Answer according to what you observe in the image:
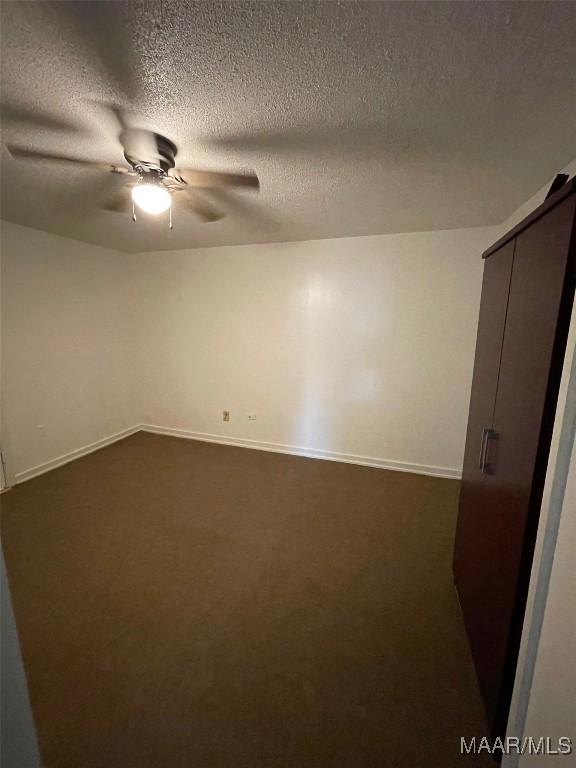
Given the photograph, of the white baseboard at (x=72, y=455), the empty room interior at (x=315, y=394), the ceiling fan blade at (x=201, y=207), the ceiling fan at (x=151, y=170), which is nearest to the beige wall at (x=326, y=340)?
the empty room interior at (x=315, y=394)

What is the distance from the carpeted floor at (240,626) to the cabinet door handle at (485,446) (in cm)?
90

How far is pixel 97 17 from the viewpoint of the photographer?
852 millimetres

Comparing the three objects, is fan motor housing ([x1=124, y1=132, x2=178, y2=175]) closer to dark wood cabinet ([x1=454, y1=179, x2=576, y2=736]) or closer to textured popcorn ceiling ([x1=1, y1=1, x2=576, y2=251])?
textured popcorn ceiling ([x1=1, y1=1, x2=576, y2=251])

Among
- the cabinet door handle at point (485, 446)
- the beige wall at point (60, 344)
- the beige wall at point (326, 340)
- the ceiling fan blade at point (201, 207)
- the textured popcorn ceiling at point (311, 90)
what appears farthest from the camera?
the beige wall at point (326, 340)

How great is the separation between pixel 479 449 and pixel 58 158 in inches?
96.2

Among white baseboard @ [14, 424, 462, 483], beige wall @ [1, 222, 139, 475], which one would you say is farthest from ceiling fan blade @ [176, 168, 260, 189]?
white baseboard @ [14, 424, 462, 483]

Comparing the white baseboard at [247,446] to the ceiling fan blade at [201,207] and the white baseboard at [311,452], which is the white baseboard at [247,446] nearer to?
the white baseboard at [311,452]

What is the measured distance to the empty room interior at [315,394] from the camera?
35.5 inches

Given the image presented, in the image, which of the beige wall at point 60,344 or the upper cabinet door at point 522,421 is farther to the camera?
the beige wall at point 60,344

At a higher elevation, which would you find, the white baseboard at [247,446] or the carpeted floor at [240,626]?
the white baseboard at [247,446]

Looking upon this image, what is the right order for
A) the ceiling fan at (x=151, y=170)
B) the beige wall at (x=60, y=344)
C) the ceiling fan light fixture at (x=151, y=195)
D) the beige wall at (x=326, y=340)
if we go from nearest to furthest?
1. the ceiling fan at (x=151, y=170)
2. the ceiling fan light fixture at (x=151, y=195)
3. the beige wall at (x=60, y=344)
4. the beige wall at (x=326, y=340)

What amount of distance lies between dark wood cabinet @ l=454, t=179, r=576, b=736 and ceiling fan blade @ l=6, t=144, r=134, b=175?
1811 mm

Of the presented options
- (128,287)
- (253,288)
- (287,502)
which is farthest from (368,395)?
(128,287)

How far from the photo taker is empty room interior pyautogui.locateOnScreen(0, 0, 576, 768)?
35.5 inches
